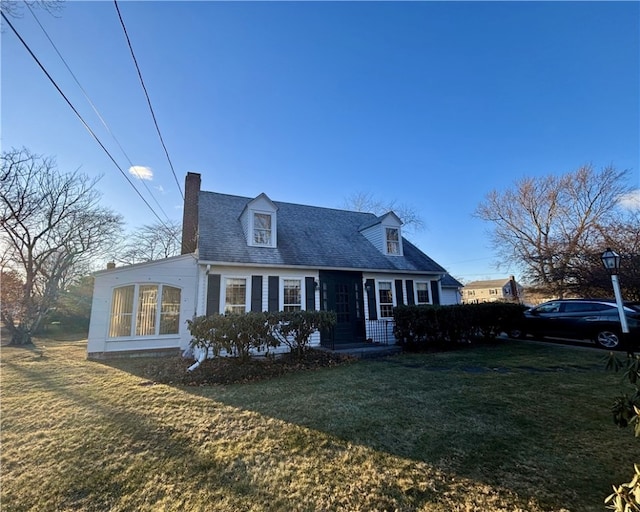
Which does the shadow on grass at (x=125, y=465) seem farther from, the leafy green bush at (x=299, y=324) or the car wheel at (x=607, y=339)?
the car wheel at (x=607, y=339)

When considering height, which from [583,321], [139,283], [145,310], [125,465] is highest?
[139,283]

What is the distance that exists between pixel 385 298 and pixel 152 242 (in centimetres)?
2333

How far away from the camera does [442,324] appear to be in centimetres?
963

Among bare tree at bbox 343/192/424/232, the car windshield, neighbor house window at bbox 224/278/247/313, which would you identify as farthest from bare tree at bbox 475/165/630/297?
neighbor house window at bbox 224/278/247/313

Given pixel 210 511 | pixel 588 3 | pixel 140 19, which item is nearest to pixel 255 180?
pixel 140 19

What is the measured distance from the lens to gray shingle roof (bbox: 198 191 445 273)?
33.5 feet

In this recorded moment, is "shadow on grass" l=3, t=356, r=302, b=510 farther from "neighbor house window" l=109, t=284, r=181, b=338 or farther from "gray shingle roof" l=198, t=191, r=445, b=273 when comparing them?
"gray shingle roof" l=198, t=191, r=445, b=273

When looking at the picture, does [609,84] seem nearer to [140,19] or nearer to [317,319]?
[317,319]

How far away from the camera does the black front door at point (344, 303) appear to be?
10.9m

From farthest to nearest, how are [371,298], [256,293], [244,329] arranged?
[371,298] < [256,293] < [244,329]

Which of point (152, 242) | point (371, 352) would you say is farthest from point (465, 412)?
point (152, 242)

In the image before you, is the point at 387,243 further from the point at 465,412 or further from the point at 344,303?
the point at 465,412

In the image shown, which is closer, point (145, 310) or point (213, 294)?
point (213, 294)

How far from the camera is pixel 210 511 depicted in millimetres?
2402
